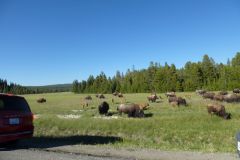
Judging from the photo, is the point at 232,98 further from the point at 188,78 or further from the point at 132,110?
the point at 188,78

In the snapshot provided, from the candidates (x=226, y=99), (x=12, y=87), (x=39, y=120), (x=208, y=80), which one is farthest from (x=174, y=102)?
(x=12, y=87)

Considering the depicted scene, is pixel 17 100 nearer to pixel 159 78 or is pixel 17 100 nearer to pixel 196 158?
pixel 196 158

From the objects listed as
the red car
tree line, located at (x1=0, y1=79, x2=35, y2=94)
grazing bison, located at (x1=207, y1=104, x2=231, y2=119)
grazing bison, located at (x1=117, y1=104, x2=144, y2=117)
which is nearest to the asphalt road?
the red car

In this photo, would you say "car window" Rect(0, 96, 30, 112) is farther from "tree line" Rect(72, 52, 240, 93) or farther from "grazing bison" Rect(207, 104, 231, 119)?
"tree line" Rect(72, 52, 240, 93)

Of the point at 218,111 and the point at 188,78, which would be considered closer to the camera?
the point at 218,111

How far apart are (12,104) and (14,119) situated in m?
0.69

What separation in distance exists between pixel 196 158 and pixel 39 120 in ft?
65.3

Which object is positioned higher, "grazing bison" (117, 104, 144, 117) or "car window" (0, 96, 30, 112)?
"car window" (0, 96, 30, 112)

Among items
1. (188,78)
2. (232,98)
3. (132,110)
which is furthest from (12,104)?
(188,78)

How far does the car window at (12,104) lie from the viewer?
14.3m

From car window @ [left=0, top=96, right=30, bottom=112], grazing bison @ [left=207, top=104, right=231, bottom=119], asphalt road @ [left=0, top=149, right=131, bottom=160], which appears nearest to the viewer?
asphalt road @ [left=0, top=149, right=131, bottom=160]

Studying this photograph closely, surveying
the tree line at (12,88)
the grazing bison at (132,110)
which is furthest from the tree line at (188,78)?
the grazing bison at (132,110)

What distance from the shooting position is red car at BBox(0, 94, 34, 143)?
1379 cm

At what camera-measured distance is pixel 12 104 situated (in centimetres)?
1459
